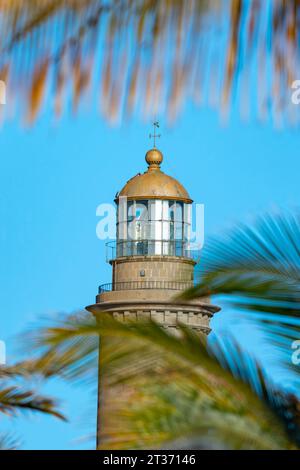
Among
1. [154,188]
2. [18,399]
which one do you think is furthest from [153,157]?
[18,399]

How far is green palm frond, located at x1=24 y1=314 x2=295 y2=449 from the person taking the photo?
182 inches

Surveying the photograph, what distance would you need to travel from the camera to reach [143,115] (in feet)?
8.21

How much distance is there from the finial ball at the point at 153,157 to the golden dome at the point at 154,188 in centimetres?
124

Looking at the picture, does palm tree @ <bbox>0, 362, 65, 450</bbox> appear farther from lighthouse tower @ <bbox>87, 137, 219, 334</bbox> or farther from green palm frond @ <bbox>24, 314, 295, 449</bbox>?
lighthouse tower @ <bbox>87, 137, 219, 334</bbox>

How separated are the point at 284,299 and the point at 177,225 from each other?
35.2 m

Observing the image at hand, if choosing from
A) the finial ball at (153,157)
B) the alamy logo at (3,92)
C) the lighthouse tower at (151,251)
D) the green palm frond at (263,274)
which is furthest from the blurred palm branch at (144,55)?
the finial ball at (153,157)

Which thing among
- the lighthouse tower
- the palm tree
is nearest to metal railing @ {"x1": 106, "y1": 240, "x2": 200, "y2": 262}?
the lighthouse tower

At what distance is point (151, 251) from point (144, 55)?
38685 mm

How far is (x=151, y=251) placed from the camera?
41.4 metres

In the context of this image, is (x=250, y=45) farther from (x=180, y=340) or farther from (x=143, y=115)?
(x=180, y=340)

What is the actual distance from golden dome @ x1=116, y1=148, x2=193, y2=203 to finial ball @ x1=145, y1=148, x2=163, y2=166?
4.07 ft

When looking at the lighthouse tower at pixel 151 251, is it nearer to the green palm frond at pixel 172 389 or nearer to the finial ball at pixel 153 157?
the finial ball at pixel 153 157

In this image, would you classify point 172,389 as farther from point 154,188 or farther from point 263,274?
point 154,188

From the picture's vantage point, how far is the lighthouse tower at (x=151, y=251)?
40.0 meters
